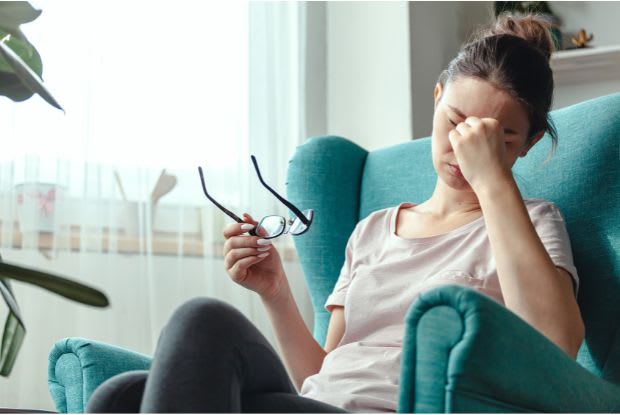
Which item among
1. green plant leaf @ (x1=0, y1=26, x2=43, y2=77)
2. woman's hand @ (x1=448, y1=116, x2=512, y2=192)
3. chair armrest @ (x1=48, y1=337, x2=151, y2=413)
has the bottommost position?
chair armrest @ (x1=48, y1=337, x2=151, y2=413)

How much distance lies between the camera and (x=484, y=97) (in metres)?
1.24

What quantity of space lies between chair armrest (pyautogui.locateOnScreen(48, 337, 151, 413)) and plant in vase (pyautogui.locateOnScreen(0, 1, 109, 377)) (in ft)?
1.11

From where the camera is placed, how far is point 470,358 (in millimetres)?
770

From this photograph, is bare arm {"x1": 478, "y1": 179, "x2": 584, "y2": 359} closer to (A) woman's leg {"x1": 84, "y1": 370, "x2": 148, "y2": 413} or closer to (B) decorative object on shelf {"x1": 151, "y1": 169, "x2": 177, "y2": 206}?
(A) woman's leg {"x1": 84, "y1": 370, "x2": 148, "y2": 413}

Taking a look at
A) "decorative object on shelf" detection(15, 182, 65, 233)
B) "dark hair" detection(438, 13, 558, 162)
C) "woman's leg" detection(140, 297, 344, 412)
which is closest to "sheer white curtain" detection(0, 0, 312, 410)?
"decorative object on shelf" detection(15, 182, 65, 233)

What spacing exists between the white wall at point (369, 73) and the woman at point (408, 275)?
1.14 m

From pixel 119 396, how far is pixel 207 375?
0.44 ft

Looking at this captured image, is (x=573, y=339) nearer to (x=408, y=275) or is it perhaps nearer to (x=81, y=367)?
(x=408, y=275)

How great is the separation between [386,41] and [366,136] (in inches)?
12.4

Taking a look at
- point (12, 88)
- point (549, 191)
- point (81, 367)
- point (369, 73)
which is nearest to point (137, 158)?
point (369, 73)

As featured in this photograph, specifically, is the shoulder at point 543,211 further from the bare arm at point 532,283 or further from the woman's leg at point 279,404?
the woman's leg at point 279,404

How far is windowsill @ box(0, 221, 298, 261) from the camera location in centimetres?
191

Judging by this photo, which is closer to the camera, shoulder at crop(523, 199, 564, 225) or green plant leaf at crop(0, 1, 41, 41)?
green plant leaf at crop(0, 1, 41, 41)

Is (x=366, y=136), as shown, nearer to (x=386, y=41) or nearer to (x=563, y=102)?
(x=386, y=41)
